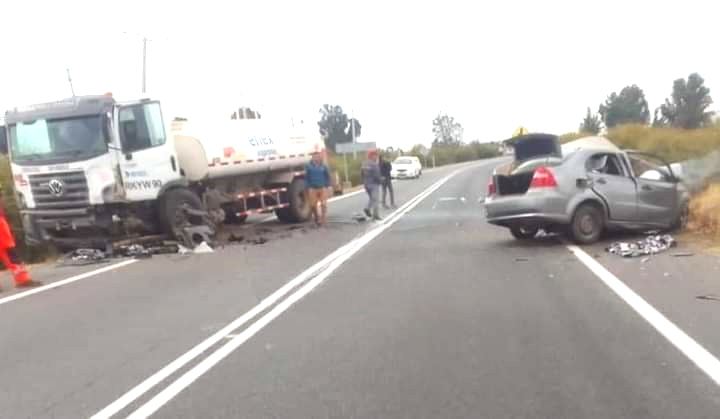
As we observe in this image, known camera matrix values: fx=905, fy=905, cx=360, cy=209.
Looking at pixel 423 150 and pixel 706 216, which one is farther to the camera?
pixel 423 150

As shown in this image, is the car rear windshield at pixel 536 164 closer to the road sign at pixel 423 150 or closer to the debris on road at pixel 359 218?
the debris on road at pixel 359 218

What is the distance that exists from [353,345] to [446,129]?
15530 centimetres

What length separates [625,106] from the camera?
104 meters

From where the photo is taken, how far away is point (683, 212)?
52.1ft

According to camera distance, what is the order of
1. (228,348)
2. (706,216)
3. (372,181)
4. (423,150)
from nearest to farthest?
(228,348) → (706,216) → (372,181) → (423,150)

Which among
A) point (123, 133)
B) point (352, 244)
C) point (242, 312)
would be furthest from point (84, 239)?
point (242, 312)

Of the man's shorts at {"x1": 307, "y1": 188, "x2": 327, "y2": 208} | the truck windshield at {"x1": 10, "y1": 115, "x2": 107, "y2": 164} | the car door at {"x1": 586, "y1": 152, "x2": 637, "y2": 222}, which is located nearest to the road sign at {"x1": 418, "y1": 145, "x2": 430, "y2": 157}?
the man's shorts at {"x1": 307, "y1": 188, "x2": 327, "y2": 208}

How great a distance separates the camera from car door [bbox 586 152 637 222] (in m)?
14.7

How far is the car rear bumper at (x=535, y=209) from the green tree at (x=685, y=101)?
7317 cm

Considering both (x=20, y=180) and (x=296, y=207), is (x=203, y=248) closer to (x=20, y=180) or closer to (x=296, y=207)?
(x=20, y=180)

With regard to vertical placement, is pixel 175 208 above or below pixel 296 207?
above

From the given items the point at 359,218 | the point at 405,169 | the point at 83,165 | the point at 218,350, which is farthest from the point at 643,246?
the point at 405,169

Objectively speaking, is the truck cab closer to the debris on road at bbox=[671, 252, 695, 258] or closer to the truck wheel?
the truck wheel

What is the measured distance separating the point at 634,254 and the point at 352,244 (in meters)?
5.73
